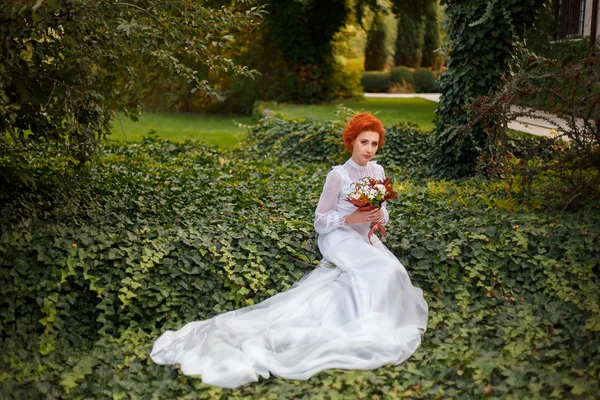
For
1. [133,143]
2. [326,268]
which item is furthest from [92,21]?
[133,143]

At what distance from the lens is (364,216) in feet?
17.2

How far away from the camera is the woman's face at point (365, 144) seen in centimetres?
534

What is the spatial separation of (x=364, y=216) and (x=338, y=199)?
31cm

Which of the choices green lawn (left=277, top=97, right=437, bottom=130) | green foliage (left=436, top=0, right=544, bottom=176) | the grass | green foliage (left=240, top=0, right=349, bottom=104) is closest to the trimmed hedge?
green lawn (left=277, top=97, right=437, bottom=130)

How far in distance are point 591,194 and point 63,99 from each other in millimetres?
4737

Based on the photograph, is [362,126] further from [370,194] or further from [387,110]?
[387,110]

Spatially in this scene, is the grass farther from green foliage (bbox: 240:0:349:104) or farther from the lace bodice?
the lace bodice

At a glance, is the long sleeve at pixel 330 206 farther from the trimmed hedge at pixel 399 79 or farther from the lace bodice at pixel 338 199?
the trimmed hedge at pixel 399 79

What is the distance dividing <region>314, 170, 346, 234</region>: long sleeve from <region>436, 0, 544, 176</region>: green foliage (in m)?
3.49

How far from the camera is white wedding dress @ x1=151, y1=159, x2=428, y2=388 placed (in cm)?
443

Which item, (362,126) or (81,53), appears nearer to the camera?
(362,126)

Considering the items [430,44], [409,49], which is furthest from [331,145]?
[430,44]

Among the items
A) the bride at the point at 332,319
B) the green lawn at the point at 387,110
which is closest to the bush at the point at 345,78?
the green lawn at the point at 387,110

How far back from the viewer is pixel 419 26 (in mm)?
32844
